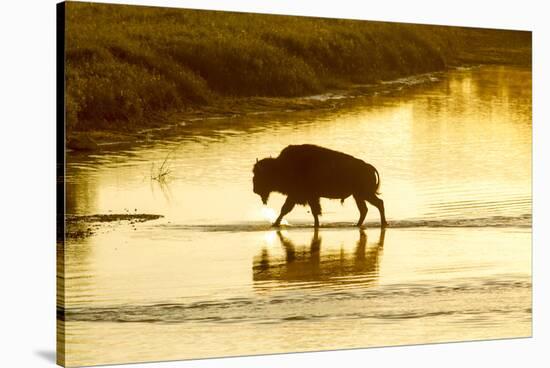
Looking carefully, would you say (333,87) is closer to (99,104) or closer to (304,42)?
(304,42)

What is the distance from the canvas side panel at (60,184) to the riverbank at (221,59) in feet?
0.17

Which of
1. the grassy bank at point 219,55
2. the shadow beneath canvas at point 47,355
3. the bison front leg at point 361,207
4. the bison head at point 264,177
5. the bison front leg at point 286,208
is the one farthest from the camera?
the bison front leg at point 361,207

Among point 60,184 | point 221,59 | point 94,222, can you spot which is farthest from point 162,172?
point 221,59

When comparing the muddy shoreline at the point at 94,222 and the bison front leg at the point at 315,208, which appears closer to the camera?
the muddy shoreline at the point at 94,222

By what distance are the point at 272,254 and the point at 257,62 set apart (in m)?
1.24

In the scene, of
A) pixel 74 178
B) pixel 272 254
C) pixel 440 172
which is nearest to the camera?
pixel 74 178

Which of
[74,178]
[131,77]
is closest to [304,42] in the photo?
[131,77]

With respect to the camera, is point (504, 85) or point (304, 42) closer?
point (304, 42)

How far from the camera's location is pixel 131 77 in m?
8.91

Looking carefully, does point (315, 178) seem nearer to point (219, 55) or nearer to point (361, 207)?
point (361, 207)

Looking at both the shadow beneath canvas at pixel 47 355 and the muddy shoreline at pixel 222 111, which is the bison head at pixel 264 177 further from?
the shadow beneath canvas at pixel 47 355

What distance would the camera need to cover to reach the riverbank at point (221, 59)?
8750 mm

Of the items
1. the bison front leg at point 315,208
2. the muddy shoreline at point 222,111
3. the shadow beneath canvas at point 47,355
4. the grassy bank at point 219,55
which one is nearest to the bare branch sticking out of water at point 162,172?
the muddy shoreline at point 222,111

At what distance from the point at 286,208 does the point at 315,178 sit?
30 centimetres
